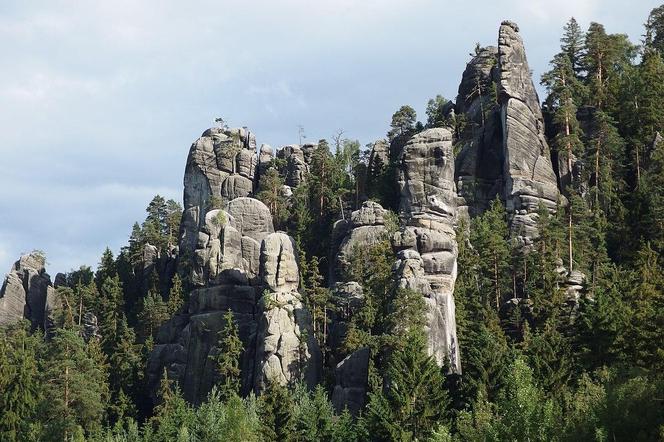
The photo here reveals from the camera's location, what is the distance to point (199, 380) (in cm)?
8106

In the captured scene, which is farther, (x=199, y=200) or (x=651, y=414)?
(x=199, y=200)

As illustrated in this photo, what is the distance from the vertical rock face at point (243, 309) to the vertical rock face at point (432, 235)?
9070mm

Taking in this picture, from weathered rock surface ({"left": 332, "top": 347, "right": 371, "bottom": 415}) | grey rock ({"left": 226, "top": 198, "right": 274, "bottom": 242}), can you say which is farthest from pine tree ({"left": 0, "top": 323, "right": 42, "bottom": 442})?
weathered rock surface ({"left": 332, "top": 347, "right": 371, "bottom": 415})

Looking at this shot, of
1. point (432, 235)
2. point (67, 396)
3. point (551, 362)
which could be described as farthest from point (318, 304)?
point (551, 362)

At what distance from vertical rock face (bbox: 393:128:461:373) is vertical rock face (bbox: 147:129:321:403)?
357 inches

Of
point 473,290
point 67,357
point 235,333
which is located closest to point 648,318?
point 473,290

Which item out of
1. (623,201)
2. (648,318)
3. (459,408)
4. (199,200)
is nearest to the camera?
(648,318)

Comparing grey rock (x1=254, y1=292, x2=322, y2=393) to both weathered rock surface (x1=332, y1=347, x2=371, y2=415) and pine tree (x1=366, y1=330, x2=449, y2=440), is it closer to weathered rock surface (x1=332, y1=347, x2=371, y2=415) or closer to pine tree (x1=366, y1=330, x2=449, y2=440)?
weathered rock surface (x1=332, y1=347, x2=371, y2=415)

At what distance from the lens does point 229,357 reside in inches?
3051

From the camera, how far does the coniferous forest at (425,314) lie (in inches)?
Answer: 2338

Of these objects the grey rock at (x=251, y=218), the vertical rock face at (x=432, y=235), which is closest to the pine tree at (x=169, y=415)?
the grey rock at (x=251, y=218)

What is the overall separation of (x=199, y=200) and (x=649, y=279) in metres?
48.5

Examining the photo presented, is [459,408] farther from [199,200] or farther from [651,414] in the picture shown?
[199,200]

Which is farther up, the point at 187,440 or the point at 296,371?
the point at 296,371
